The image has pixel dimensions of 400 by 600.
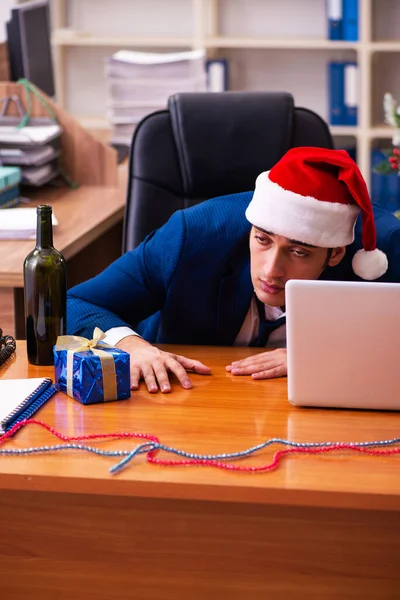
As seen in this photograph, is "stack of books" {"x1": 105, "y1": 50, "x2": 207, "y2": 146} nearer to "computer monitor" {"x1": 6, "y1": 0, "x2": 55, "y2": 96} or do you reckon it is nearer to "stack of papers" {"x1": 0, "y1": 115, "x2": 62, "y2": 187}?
"computer monitor" {"x1": 6, "y1": 0, "x2": 55, "y2": 96}

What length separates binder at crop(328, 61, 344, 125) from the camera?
4.23m

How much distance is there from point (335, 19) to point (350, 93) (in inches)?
12.8

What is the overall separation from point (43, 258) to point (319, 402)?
0.52m

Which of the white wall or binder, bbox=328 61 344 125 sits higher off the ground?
the white wall

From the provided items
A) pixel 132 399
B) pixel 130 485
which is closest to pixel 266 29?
pixel 132 399

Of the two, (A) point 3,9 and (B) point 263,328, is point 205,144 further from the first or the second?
(A) point 3,9

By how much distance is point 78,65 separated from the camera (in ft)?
15.1

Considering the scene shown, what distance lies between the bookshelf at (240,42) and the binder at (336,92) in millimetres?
57

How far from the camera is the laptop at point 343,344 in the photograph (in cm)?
139

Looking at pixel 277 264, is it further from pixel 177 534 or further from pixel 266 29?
pixel 266 29

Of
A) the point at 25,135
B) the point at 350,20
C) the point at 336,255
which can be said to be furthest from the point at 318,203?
the point at 350,20

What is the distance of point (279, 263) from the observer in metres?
1.67

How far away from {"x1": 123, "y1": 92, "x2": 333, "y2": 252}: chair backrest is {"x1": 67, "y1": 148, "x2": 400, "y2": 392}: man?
33 centimetres

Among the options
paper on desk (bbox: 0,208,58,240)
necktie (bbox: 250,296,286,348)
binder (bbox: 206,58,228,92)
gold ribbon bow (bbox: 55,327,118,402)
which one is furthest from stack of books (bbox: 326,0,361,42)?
gold ribbon bow (bbox: 55,327,118,402)
